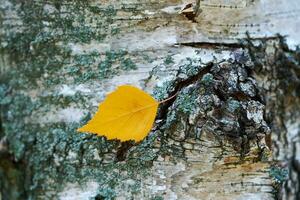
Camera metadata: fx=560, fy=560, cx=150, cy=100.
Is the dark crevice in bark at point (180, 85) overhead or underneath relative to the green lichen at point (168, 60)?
underneath

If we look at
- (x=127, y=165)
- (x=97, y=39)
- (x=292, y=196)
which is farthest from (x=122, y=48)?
(x=292, y=196)

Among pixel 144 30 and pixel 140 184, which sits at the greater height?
pixel 144 30

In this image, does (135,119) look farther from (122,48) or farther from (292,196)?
(292,196)

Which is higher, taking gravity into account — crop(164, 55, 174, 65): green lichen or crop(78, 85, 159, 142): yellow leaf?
crop(164, 55, 174, 65): green lichen
